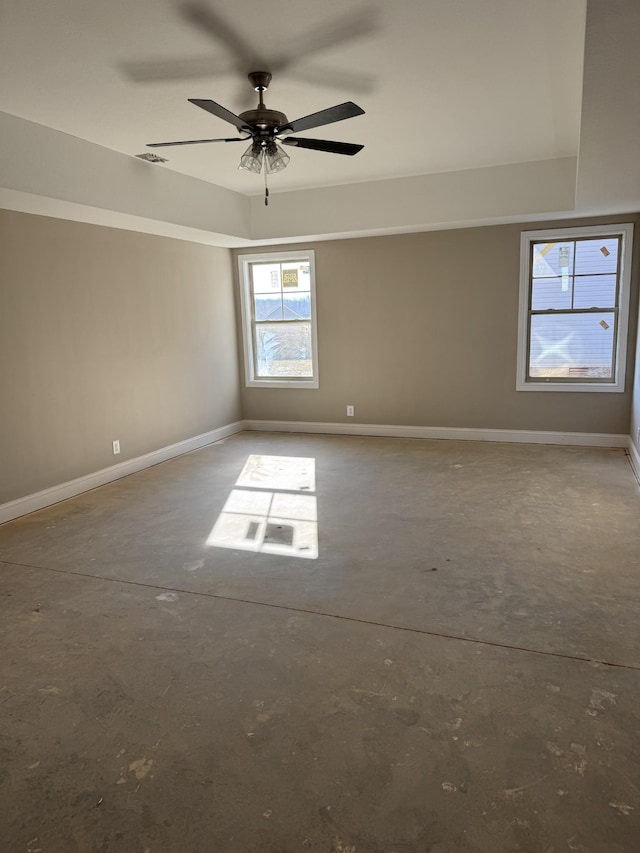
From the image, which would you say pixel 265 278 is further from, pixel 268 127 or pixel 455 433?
pixel 268 127

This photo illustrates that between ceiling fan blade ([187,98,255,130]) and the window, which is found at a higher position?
→ ceiling fan blade ([187,98,255,130])

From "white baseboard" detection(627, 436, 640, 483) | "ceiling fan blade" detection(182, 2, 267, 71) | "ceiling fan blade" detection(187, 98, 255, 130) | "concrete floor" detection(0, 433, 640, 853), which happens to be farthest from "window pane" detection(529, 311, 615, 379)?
"ceiling fan blade" detection(182, 2, 267, 71)

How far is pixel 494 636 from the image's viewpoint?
8.48 ft

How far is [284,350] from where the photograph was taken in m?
7.23

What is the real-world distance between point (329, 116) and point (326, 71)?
35 cm

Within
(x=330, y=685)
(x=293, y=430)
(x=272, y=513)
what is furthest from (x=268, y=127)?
(x=293, y=430)

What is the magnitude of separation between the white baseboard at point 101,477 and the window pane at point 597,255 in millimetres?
4351

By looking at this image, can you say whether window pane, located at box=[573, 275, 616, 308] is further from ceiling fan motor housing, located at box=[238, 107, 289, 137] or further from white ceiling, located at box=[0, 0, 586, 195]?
ceiling fan motor housing, located at box=[238, 107, 289, 137]

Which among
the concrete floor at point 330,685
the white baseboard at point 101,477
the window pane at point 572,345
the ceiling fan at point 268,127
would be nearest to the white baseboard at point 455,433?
the window pane at point 572,345

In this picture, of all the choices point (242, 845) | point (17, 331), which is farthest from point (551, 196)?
point (242, 845)

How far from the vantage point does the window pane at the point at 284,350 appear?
710cm

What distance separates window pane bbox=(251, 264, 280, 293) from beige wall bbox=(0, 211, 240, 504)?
45 centimetres

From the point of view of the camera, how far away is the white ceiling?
8.29 feet

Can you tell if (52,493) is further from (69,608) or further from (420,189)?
(420,189)
